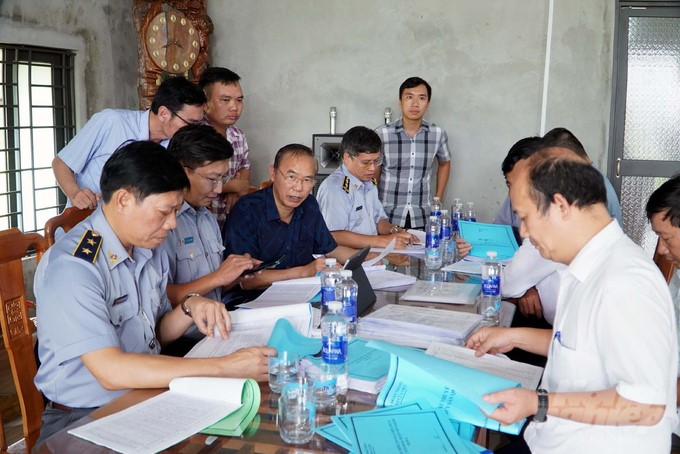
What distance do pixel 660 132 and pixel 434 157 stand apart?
186 centimetres

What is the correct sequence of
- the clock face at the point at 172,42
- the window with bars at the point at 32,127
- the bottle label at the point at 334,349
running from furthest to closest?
1. the clock face at the point at 172,42
2. the window with bars at the point at 32,127
3. the bottle label at the point at 334,349

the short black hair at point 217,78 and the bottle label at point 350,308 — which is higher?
the short black hair at point 217,78

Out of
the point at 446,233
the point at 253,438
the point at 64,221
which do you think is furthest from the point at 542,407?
the point at 446,233

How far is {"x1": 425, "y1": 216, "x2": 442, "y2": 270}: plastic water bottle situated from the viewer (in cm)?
307

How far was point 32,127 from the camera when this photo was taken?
4.61m

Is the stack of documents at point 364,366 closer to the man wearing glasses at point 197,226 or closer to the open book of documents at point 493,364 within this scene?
the open book of documents at point 493,364

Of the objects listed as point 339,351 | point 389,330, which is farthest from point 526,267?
point 339,351

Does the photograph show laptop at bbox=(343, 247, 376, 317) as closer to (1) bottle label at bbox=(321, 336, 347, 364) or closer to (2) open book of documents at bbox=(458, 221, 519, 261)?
(1) bottle label at bbox=(321, 336, 347, 364)

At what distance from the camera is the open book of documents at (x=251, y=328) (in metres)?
1.83

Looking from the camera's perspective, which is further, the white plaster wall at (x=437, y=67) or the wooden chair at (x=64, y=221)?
the white plaster wall at (x=437, y=67)

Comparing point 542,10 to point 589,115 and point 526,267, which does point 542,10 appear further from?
point 526,267

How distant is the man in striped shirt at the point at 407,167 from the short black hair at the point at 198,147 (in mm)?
2838

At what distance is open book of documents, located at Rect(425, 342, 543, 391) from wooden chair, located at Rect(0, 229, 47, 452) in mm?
1141

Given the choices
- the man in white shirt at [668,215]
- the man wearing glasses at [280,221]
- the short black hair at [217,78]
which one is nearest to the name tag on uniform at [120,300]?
the man wearing glasses at [280,221]
